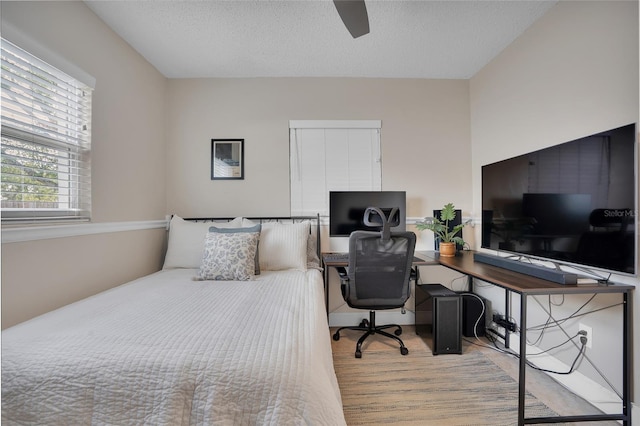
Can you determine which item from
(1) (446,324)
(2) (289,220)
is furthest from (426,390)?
(2) (289,220)

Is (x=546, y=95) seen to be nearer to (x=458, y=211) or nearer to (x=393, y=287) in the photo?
(x=458, y=211)

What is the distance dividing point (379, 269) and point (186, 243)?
5.75 ft

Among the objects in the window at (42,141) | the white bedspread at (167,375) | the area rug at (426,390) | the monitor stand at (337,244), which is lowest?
the area rug at (426,390)

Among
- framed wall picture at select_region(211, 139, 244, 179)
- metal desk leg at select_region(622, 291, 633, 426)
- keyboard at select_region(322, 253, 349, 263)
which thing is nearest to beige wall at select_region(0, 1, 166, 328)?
framed wall picture at select_region(211, 139, 244, 179)

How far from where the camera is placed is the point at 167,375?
875 mm

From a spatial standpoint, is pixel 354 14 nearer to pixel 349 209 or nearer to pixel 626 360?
pixel 349 209

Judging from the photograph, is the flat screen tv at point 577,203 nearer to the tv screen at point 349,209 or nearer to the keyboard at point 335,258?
the tv screen at point 349,209

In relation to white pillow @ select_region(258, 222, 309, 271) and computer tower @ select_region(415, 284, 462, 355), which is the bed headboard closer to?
white pillow @ select_region(258, 222, 309, 271)

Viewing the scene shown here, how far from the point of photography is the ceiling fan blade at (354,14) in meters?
1.48

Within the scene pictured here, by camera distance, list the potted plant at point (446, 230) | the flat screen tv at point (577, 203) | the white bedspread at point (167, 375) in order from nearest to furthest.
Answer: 1. the white bedspread at point (167, 375)
2. the flat screen tv at point (577, 203)
3. the potted plant at point (446, 230)

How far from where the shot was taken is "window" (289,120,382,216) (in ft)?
9.20

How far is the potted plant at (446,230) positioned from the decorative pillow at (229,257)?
1.64 meters

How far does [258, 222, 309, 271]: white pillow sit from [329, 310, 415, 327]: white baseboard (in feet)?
2.73

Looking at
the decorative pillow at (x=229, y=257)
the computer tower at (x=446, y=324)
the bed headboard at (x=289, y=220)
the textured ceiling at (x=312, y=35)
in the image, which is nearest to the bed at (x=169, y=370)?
the decorative pillow at (x=229, y=257)
